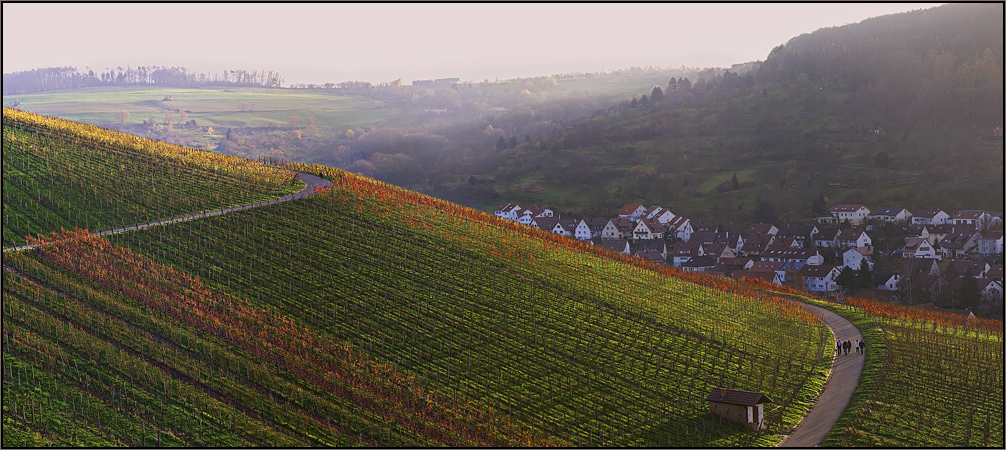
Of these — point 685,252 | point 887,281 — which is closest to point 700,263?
point 685,252

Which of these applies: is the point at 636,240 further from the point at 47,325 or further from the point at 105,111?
the point at 105,111

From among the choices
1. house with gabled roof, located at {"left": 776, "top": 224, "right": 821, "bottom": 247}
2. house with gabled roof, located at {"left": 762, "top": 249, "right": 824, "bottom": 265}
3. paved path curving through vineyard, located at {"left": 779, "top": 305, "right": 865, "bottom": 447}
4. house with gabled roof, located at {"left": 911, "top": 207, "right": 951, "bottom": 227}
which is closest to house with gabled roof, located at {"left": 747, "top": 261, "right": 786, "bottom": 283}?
house with gabled roof, located at {"left": 762, "top": 249, "right": 824, "bottom": 265}

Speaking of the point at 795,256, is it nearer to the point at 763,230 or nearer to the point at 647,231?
the point at 763,230

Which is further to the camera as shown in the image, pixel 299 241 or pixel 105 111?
pixel 105 111

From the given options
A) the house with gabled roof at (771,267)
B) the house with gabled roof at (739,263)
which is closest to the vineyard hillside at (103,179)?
the house with gabled roof at (771,267)

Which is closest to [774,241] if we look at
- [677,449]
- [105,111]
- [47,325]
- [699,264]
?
[699,264]

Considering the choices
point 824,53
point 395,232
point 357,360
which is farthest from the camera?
point 824,53
